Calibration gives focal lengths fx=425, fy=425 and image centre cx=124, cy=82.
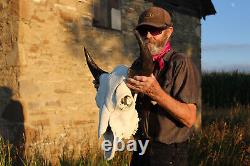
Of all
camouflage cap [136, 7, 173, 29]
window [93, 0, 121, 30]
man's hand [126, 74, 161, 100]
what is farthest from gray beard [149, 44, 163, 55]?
window [93, 0, 121, 30]

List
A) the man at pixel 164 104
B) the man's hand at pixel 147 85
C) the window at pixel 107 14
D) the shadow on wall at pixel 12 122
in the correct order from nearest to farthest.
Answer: the man's hand at pixel 147 85
the man at pixel 164 104
the shadow on wall at pixel 12 122
the window at pixel 107 14

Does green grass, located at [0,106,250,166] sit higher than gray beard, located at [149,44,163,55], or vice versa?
gray beard, located at [149,44,163,55]

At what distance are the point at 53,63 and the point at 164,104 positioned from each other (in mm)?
4979

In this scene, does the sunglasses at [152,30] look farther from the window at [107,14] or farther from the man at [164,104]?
the window at [107,14]

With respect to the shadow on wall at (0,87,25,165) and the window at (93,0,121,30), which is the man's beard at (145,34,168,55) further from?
the window at (93,0,121,30)

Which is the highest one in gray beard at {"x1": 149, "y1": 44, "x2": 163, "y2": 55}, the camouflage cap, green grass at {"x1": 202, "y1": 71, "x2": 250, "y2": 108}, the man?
the camouflage cap

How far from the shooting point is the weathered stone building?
22.9ft

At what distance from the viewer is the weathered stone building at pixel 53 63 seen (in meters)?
6.98

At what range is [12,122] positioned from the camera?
6.96m

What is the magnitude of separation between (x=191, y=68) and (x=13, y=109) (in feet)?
15.1

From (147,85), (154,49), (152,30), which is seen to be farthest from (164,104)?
(152,30)

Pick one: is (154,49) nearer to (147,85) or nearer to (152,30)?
(152,30)

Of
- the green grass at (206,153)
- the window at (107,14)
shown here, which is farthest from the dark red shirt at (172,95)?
the window at (107,14)

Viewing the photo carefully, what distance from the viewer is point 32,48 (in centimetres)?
713
